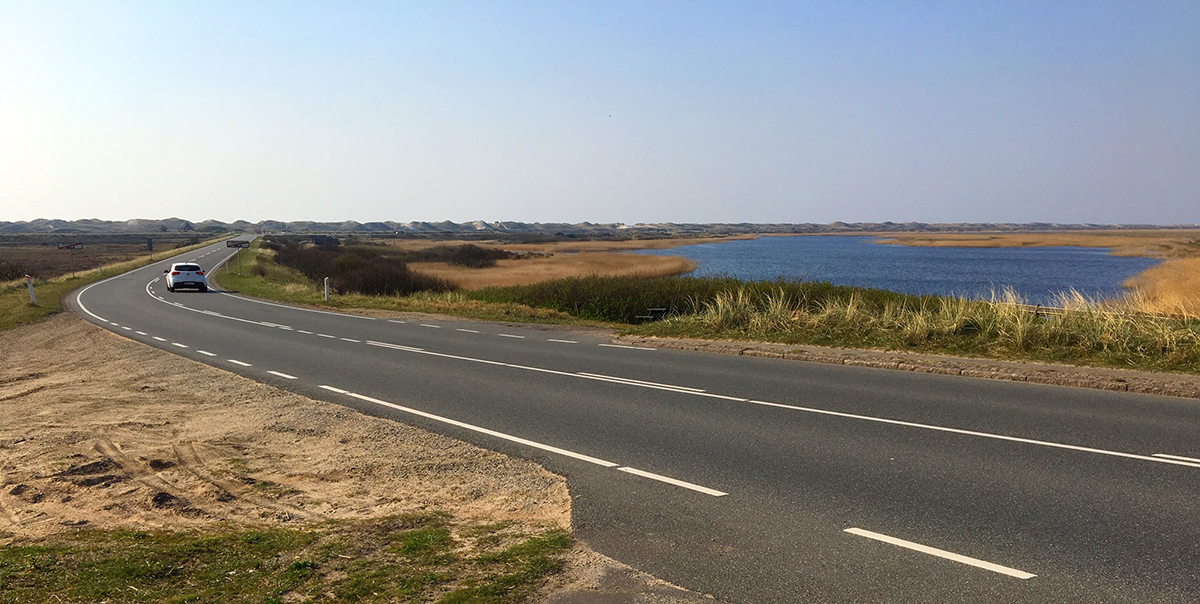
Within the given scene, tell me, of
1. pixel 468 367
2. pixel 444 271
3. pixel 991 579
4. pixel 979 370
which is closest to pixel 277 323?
pixel 468 367

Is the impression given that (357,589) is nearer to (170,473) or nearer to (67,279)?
(170,473)

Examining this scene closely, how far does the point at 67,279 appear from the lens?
49.3 meters

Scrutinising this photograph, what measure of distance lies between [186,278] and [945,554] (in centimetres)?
4204

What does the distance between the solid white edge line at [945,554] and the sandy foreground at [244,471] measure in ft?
5.55

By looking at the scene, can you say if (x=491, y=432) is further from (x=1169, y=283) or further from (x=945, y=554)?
(x=1169, y=283)

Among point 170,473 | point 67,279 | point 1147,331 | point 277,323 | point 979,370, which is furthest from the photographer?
point 67,279

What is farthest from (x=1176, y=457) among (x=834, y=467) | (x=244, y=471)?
(x=244, y=471)

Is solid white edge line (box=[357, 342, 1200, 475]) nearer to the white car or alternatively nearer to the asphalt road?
the asphalt road

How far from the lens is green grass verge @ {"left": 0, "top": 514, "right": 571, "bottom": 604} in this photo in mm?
4895

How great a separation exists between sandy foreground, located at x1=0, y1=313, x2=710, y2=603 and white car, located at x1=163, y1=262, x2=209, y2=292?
29.8 meters

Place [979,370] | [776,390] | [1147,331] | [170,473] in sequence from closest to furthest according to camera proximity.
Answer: [170,473] → [776,390] → [979,370] → [1147,331]

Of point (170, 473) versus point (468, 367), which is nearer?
point (170, 473)

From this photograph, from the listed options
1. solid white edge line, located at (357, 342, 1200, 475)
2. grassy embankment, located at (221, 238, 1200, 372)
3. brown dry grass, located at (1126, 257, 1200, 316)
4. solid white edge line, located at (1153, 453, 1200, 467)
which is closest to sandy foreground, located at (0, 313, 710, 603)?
solid white edge line, located at (357, 342, 1200, 475)

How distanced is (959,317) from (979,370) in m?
3.90
